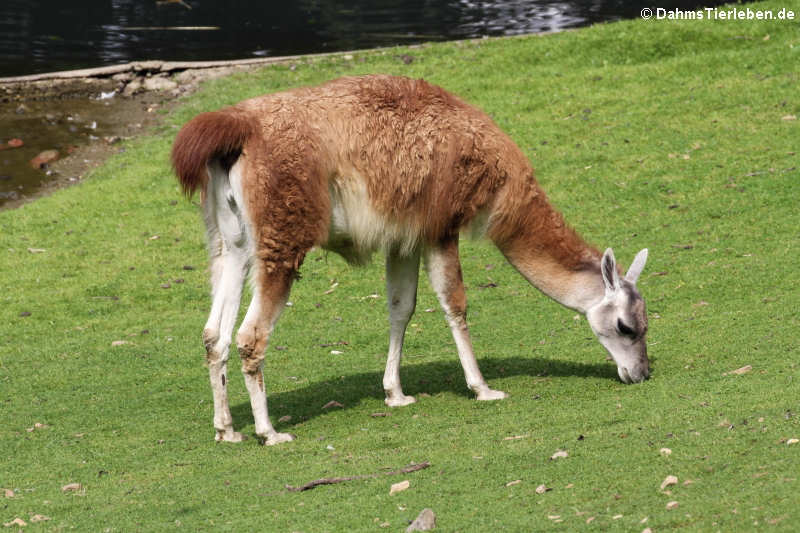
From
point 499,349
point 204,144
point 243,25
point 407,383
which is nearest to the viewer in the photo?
point 204,144

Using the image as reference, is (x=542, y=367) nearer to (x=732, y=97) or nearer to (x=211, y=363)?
(x=211, y=363)

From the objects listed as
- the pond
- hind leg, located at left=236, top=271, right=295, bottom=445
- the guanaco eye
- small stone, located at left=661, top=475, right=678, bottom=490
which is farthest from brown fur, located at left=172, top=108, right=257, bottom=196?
the pond

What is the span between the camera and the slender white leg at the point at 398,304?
759cm

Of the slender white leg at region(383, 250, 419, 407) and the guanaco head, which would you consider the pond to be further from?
the guanaco head

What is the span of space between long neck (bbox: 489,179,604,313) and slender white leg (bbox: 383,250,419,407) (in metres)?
0.68

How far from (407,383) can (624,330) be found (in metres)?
1.79

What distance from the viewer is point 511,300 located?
9.93 metres

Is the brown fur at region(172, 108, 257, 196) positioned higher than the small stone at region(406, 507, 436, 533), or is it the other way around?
the brown fur at region(172, 108, 257, 196)

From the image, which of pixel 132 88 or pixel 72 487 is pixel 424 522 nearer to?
pixel 72 487

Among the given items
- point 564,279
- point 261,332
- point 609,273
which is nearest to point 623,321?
point 609,273

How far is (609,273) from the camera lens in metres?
7.37

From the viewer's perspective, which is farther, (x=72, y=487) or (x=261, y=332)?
(x=261, y=332)

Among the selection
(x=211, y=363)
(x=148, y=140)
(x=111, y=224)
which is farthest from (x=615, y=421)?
(x=148, y=140)

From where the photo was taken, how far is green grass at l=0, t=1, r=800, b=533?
538 centimetres
